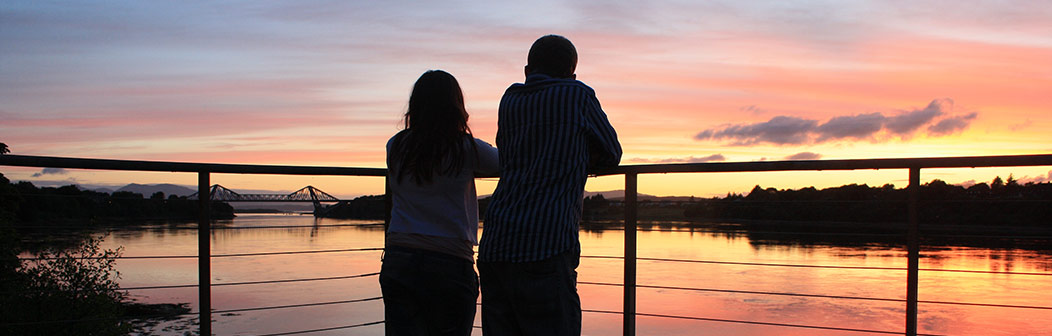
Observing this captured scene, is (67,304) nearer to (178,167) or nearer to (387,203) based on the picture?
(178,167)

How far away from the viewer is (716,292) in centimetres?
5512

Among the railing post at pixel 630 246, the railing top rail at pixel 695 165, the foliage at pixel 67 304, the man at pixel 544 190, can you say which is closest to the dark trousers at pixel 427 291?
the man at pixel 544 190

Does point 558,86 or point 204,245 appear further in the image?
point 204,245

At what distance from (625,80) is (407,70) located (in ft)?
20.8

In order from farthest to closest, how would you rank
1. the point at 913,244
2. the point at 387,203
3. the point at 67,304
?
the point at 67,304
the point at 387,203
the point at 913,244

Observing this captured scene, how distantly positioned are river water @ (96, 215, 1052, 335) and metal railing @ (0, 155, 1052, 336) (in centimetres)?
3642

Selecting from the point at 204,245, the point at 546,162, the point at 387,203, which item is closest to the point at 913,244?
the point at 546,162

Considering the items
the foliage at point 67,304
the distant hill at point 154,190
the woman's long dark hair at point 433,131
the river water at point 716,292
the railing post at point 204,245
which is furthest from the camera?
the river water at point 716,292

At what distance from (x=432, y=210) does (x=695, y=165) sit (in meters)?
1.23

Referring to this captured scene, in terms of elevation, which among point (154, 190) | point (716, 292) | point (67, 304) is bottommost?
point (716, 292)

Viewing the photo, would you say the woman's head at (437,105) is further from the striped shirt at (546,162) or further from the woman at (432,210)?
the striped shirt at (546,162)

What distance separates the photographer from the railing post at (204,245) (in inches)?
106

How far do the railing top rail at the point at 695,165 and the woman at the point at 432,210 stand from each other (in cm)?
59

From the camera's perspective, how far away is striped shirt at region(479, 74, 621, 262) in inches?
62.4
